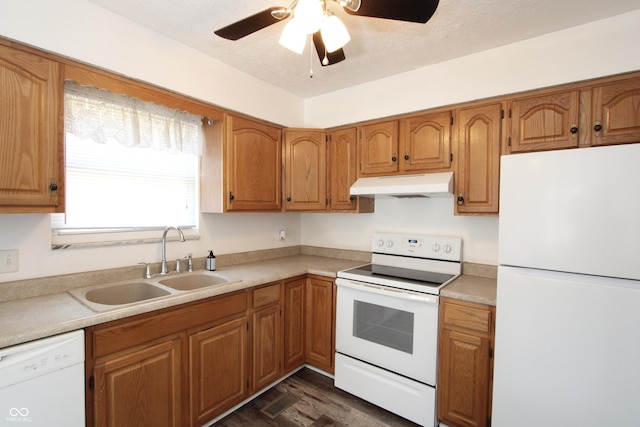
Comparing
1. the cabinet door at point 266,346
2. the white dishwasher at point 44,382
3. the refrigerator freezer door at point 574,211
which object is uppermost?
the refrigerator freezer door at point 574,211

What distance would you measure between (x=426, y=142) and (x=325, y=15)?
125cm

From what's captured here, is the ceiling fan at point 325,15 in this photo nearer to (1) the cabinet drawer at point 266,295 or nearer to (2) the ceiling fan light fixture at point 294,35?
(2) the ceiling fan light fixture at point 294,35

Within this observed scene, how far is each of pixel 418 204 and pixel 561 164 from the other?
1196 millimetres

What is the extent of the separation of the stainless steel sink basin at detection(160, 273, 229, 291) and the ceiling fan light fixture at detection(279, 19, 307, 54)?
59.6 inches

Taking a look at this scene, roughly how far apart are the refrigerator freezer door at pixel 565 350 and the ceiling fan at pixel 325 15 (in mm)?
1296

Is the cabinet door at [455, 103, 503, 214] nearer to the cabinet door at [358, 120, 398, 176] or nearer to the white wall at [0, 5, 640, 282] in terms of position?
the white wall at [0, 5, 640, 282]

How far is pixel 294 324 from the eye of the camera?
243 cm

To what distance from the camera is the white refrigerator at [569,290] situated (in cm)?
Result: 126

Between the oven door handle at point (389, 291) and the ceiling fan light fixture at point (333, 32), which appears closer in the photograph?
the ceiling fan light fixture at point (333, 32)

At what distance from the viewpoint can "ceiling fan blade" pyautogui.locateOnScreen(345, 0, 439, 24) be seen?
45.0 inches

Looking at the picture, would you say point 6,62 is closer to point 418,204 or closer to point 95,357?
point 95,357

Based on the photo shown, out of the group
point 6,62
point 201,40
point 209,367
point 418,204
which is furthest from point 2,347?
point 418,204

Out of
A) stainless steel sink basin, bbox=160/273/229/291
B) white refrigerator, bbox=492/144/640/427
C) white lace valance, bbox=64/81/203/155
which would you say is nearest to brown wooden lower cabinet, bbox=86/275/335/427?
stainless steel sink basin, bbox=160/273/229/291

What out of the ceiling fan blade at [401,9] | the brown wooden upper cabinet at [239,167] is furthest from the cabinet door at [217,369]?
the ceiling fan blade at [401,9]
